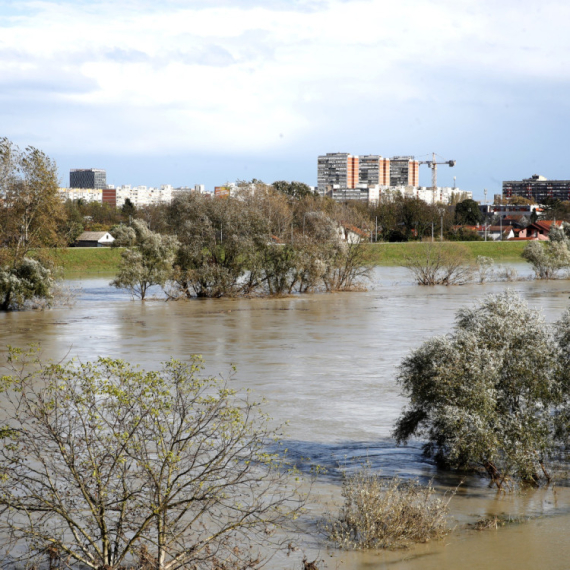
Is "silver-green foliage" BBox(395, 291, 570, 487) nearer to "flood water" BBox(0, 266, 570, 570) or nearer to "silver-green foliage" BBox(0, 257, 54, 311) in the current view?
"flood water" BBox(0, 266, 570, 570)

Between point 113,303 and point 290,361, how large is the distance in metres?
19.4

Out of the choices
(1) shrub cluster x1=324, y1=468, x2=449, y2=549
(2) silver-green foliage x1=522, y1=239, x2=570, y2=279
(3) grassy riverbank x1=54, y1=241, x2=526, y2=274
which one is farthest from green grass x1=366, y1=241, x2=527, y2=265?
(1) shrub cluster x1=324, y1=468, x2=449, y2=549

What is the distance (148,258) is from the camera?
3638 centimetres

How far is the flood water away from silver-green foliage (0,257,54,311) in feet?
Answer: 3.50

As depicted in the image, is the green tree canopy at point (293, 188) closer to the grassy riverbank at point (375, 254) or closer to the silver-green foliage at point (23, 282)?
the grassy riverbank at point (375, 254)

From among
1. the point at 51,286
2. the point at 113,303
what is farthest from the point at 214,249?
the point at 51,286

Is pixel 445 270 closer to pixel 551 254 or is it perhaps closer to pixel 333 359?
pixel 551 254

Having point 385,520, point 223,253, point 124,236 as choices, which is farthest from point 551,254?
point 385,520

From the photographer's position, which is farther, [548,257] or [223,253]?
[548,257]

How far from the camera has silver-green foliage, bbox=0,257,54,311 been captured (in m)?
32.2

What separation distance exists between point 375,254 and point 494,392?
4227 cm

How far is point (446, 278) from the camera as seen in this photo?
4916 cm

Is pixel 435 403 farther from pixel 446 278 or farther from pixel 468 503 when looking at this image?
pixel 446 278

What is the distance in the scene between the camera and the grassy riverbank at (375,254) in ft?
210
